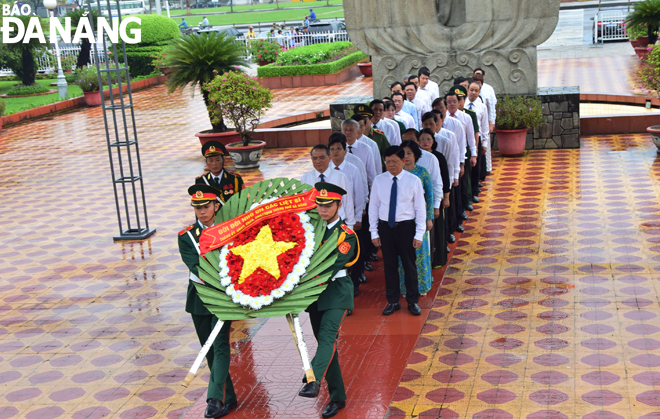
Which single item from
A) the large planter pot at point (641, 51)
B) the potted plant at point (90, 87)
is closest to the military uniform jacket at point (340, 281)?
the large planter pot at point (641, 51)

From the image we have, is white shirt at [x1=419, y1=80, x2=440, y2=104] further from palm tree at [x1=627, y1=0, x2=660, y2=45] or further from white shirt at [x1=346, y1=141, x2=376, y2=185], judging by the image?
palm tree at [x1=627, y1=0, x2=660, y2=45]

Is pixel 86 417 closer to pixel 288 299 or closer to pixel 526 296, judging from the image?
pixel 288 299

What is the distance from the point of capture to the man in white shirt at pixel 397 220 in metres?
6.15

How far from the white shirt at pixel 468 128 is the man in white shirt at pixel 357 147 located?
192 centimetres

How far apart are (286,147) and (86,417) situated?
10279 millimetres

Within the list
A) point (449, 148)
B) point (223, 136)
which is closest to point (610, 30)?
point (223, 136)

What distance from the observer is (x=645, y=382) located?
4938 mm

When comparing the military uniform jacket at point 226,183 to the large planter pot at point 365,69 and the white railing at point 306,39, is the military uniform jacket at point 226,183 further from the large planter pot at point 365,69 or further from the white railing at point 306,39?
the white railing at point 306,39

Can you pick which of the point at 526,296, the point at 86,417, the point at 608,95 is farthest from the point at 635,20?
the point at 86,417

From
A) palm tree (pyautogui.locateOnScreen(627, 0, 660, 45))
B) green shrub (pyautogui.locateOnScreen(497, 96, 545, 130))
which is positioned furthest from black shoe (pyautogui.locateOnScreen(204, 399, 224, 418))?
palm tree (pyautogui.locateOnScreen(627, 0, 660, 45))

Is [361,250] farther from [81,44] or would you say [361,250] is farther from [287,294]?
[81,44]

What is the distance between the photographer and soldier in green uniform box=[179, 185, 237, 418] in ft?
15.7

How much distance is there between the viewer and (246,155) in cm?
1312

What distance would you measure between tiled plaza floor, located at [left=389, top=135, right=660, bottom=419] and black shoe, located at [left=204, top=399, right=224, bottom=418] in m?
1.13
